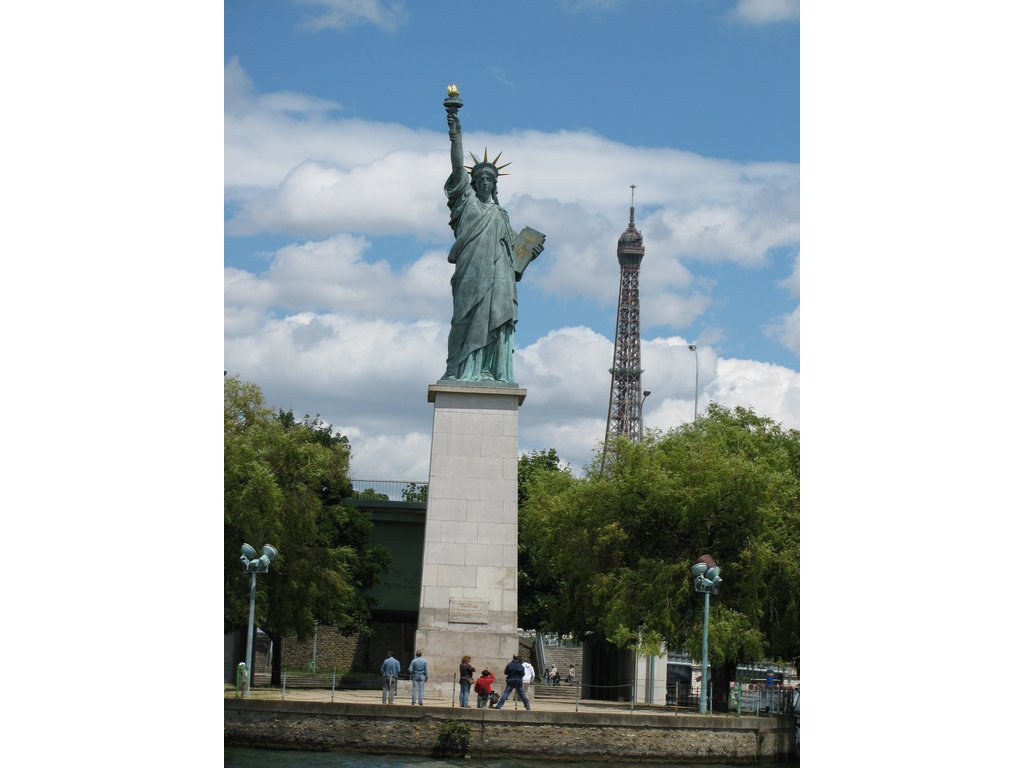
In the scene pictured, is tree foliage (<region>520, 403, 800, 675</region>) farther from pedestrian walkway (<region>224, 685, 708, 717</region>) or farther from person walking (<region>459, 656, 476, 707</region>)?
person walking (<region>459, 656, 476, 707</region>)

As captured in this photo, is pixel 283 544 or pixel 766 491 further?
pixel 283 544

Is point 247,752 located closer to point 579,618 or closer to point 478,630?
point 478,630

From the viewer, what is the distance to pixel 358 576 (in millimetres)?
40188

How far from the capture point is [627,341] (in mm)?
107375

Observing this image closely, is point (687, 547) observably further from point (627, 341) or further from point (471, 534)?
point (627, 341)

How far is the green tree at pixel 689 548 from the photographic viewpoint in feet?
98.2

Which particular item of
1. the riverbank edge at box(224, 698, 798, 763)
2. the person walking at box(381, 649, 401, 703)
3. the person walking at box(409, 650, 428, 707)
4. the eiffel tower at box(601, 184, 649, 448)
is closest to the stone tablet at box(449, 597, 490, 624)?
the person walking at box(381, 649, 401, 703)

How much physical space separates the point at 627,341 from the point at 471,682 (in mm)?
82580

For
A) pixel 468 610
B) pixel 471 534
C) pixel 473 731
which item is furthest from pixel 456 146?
pixel 473 731

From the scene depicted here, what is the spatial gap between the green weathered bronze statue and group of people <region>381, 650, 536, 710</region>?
6454mm

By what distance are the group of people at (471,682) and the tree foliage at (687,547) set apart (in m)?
3.81
